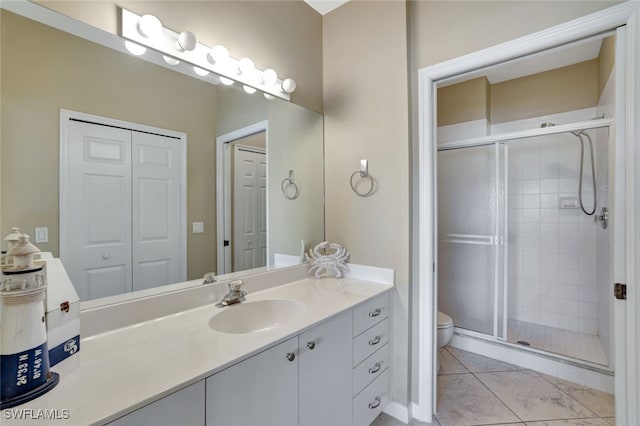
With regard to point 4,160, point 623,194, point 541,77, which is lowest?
point 623,194

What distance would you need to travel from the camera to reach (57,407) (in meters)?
0.64

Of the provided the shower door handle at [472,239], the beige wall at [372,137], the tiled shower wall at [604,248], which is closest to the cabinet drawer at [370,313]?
the beige wall at [372,137]

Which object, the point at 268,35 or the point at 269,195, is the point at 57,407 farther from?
the point at 268,35

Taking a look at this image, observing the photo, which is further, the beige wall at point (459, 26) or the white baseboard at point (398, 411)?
the white baseboard at point (398, 411)

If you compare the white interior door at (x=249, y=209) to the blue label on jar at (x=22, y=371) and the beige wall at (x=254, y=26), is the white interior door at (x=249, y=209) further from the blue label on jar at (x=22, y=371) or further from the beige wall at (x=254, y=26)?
the blue label on jar at (x=22, y=371)

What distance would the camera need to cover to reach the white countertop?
654 mm

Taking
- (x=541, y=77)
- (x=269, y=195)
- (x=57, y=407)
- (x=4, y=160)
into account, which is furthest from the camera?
(x=541, y=77)

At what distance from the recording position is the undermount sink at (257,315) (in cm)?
129

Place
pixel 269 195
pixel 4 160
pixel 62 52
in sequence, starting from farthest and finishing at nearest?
pixel 269 195, pixel 62 52, pixel 4 160

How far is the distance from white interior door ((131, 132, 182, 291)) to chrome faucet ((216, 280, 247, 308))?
237mm

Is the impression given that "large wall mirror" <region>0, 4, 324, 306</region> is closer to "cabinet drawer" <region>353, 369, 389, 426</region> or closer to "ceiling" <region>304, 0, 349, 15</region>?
"ceiling" <region>304, 0, 349, 15</region>

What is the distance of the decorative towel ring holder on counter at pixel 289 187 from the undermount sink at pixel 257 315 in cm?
75

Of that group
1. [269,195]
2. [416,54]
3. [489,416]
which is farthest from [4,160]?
[489,416]

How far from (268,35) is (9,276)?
5.53 feet
